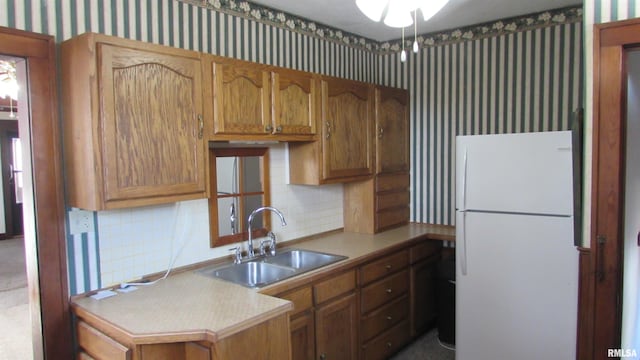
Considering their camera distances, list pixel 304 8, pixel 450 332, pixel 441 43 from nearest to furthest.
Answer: pixel 304 8, pixel 450 332, pixel 441 43

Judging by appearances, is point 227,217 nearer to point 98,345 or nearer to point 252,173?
point 252,173

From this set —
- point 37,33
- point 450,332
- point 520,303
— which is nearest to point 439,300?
point 450,332

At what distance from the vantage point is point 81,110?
1996mm

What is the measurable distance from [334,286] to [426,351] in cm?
123

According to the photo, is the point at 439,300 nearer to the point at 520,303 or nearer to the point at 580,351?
the point at 520,303

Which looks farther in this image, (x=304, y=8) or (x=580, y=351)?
(x=304, y=8)

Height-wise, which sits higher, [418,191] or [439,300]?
[418,191]

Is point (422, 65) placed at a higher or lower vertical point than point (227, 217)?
higher

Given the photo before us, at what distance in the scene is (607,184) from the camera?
199cm

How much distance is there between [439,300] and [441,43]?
7.27ft

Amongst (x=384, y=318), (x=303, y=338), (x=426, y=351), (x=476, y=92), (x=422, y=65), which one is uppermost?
(x=422, y=65)

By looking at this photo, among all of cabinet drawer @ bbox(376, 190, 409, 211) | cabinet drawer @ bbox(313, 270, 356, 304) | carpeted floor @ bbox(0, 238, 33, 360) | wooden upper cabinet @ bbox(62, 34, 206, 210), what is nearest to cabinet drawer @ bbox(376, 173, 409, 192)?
cabinet drawer @ bbox(376, 190, 409, 211)

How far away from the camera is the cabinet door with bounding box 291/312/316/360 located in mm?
2491

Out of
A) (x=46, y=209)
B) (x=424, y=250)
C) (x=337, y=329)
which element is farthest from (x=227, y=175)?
(x=424, y=250)
